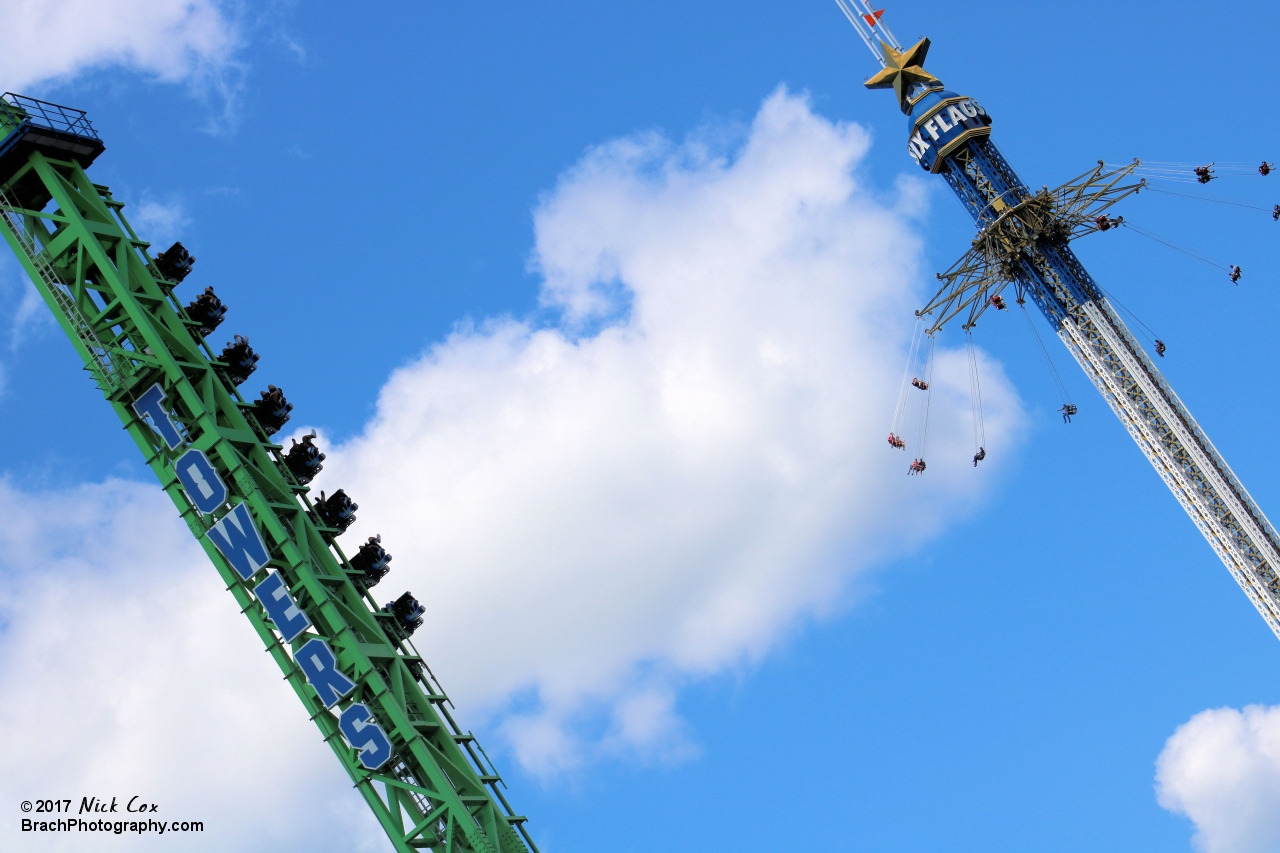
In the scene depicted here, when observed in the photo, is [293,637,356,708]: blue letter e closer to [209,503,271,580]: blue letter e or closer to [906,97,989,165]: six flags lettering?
[209,503,271,580]: blue letter e

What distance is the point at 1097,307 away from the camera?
70.0 metres

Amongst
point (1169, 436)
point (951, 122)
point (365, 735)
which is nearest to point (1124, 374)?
point (1169, 436)

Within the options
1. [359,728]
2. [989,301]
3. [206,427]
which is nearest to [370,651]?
[359,728]

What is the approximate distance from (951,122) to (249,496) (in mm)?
46638

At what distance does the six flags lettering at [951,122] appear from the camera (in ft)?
237

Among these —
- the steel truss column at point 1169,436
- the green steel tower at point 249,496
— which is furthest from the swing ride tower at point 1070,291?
the green steel tower at point 249,496

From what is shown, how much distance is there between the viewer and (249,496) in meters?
A: 41.1

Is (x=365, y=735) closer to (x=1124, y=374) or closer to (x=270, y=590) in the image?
(x=270, y=590)

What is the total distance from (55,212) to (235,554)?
1349 cm

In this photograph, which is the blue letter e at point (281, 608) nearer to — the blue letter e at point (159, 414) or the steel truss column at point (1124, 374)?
the blue letter e at point (159, 414)

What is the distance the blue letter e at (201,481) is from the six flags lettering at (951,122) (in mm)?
46456

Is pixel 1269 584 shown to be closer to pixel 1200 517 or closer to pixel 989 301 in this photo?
pixel 1200 517

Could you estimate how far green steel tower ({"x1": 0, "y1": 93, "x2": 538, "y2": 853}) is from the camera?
40.1 metres

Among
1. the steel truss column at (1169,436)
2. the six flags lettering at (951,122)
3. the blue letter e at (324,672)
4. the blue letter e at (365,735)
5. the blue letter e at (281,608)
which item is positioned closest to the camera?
the blue letter e at (365,735)
